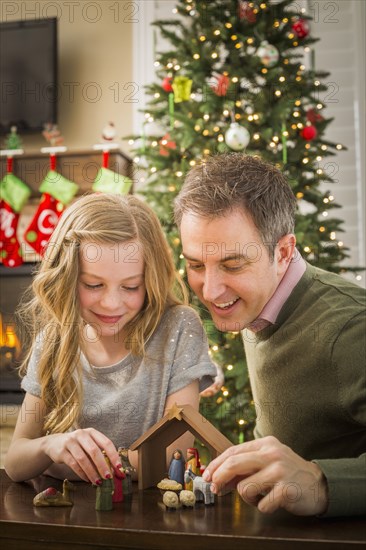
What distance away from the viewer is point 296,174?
144 inches

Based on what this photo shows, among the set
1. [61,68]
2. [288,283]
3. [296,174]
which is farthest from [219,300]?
[61,68]

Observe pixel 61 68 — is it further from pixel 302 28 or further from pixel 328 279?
pixel 328 279

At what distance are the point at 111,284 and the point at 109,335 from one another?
16 centimetres

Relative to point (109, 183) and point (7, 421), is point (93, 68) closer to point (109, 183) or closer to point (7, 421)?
point (109, 183)

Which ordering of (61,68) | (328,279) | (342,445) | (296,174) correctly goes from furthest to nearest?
(61,68) < (296,174) < (328,279) < (342,445)

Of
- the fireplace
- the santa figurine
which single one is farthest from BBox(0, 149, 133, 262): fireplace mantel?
the fireplace

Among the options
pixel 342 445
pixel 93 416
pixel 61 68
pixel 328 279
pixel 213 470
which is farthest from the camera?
pixel 61 68

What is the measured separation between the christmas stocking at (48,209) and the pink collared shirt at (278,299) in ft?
11.2

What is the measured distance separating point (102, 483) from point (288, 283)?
0.51m

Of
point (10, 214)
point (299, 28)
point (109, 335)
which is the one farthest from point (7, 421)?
point (109, 335)

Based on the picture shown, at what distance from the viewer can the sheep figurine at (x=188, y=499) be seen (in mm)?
1005

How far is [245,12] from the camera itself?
3.73 m

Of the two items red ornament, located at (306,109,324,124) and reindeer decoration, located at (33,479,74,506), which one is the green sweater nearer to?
reindeer decoration, located at (33,479,74,506)

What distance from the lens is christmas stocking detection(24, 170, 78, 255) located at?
15.1 feet
